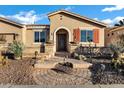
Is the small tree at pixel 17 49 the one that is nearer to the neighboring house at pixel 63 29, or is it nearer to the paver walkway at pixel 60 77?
the paver walkway at pixel 60 77

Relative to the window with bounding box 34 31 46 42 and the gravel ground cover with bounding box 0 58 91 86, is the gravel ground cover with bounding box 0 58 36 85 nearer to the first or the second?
the gravel ground cover with bounding box 0 58 91 86

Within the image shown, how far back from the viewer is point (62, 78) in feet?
42.0

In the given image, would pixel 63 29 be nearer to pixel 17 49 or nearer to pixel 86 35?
pixel 86 35

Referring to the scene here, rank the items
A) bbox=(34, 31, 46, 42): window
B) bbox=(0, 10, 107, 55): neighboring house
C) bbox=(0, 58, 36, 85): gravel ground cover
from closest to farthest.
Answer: bbox=(0, 58, 36, 85): gravel ground cover → bbox=(0, 10, 107, 55): neighboring house → bbox=(34, 31, 46, 42): window

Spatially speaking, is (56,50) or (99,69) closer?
(99,69)

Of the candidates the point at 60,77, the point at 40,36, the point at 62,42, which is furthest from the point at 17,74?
the point at 62,42

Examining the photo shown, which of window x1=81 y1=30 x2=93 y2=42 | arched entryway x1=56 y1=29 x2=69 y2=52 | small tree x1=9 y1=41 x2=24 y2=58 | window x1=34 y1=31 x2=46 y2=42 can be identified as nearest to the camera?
small tree x1=9 y1=41 x2=24 y2=58

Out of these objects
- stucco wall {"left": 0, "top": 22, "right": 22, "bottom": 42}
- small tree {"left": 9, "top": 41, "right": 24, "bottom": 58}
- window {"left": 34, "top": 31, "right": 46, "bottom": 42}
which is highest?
stucco wall {"left": 0, "top": 22, "right": 22, "bottom": 42}

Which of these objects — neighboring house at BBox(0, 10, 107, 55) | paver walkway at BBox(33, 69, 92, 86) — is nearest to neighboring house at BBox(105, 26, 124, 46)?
neighboring house at BBox(0, 10, 107, 55)

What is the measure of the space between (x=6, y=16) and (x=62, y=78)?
53.3 ft

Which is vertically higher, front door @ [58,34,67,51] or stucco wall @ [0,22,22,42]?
stucco wall @ [0,22,22,42]

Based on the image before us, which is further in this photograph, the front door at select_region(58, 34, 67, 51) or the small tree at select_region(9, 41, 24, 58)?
the front door at select_region(58, 34, 67, 51)
